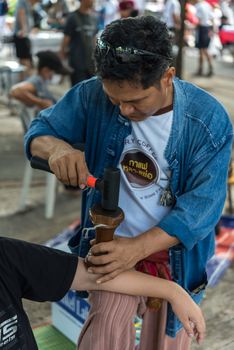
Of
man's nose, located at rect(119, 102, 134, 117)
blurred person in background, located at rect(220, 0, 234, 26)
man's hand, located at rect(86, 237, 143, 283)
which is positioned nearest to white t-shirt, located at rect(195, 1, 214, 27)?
blurred person in background, located at rect(220, 0, 234, 26)

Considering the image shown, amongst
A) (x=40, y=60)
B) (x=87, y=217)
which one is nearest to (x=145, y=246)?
(x=87, y=217)

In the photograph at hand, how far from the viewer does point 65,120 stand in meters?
1.78

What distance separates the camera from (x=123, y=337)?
1.75 meters

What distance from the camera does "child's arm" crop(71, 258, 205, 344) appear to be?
1640mm

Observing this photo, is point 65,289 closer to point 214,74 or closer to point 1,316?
point 1,316

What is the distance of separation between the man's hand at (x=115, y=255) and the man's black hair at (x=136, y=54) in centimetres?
46

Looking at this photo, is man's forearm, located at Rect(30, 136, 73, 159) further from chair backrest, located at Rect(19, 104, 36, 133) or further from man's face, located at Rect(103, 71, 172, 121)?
chair backrest, located at Rect(19, 104, 36, 133)

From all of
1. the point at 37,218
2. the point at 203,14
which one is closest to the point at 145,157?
the point at 37,218

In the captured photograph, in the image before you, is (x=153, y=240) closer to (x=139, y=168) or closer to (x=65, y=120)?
(x=139, y=168)

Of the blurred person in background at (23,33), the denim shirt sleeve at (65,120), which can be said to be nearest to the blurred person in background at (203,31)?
the blurred person in background at (23,33)

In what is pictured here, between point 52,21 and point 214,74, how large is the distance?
3574 mm

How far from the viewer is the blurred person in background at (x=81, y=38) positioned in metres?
6.11

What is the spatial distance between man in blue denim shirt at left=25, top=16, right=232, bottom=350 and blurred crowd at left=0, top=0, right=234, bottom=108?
228 millimetres

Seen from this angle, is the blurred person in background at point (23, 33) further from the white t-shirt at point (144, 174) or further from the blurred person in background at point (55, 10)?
the white t-shirt at point (144, 174)
